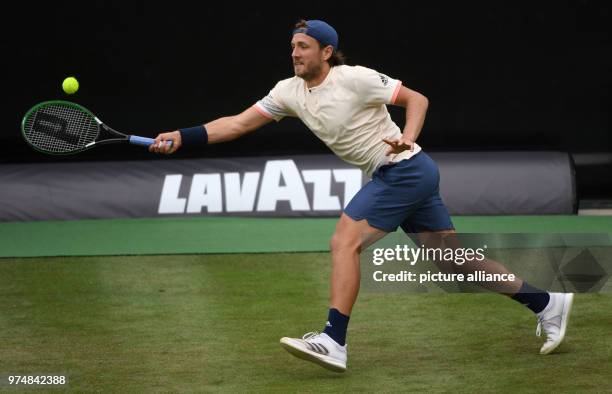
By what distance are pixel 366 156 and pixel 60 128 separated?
6.68 feet

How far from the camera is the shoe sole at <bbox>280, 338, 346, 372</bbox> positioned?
5898 millimetres

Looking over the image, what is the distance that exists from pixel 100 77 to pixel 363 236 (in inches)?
260

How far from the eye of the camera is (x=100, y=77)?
12289 millimetres

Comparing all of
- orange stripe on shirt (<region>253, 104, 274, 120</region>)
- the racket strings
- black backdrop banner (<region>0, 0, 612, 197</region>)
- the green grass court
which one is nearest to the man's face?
orange stripe on shirt (<region>253, 104, 274, 120</region>)

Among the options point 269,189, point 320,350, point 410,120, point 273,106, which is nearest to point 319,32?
point 273,106

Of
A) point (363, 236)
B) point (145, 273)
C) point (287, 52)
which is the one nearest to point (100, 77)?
point (287, 52)

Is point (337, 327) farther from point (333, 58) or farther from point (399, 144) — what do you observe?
point (333, 58)

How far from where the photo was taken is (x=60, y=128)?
24.6 ft

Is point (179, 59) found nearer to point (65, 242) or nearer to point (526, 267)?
point (65, 242)

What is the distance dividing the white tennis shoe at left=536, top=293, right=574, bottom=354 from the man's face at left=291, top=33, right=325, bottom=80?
1672 millimetres

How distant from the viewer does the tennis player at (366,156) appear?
6121 mm

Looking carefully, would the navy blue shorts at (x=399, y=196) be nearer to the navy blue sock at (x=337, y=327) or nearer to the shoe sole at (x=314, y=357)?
the navy blue sock at (x=337, y=327)

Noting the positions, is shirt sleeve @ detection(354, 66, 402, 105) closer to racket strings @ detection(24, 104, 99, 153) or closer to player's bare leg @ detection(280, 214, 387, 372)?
player's bare leg @ detection(280, 214, 387, 372)

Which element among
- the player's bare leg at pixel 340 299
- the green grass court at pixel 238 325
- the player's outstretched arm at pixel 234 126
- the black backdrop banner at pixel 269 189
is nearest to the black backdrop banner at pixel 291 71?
the black backdrop banner at pixel 269 189
